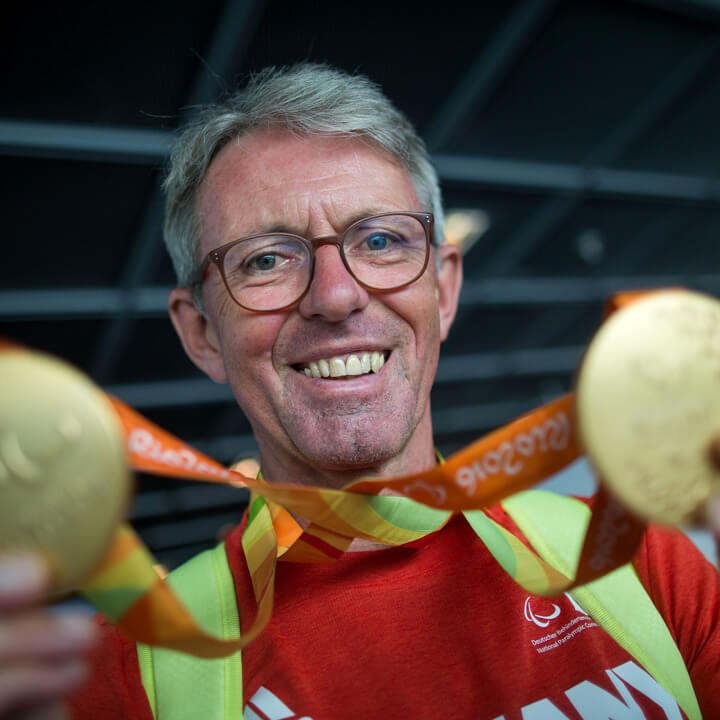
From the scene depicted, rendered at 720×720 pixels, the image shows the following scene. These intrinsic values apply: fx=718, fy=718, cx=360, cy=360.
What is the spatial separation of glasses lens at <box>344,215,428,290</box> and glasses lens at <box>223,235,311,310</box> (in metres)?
0.11

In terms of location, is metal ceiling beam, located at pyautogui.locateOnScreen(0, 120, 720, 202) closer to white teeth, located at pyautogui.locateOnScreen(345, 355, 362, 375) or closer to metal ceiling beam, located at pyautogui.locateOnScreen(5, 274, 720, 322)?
metal ceiling beam, located at pyautogui.locateOnScreen(5, 274, 720, 322)

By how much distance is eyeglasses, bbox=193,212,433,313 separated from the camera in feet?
5.17

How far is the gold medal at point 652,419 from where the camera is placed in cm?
77

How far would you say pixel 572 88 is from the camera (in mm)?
5766

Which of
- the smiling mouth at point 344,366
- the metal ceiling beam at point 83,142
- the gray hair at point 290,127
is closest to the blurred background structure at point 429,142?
the metal ceiling beam at point 83,142

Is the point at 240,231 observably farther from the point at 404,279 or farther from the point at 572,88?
the point at 572,88

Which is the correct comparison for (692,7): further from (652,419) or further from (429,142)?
(652,419)

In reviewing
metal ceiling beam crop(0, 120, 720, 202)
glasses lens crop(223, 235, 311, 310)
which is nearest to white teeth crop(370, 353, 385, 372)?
glasses lens crop(223, 235, 311, 310)

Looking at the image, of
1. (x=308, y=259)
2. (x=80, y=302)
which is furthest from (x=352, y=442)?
(x=80, y=302)

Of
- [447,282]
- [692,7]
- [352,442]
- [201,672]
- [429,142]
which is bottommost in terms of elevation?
[201,672]

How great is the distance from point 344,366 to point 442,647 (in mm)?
593

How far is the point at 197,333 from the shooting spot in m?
1.96

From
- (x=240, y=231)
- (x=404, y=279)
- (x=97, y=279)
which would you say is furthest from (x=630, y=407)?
(x=97, y=279)

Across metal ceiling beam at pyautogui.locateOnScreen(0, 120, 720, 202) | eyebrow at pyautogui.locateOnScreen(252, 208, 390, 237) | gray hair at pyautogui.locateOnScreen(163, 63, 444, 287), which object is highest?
metal ceiling beam at pyautogui.locateOnScreen(0, 120, 720, 202)
